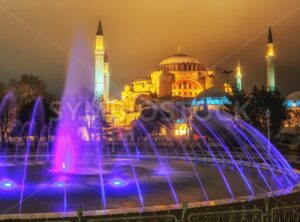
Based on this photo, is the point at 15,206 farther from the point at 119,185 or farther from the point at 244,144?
the point at 244,144

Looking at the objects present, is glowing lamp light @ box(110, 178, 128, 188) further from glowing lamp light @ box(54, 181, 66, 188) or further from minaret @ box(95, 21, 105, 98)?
minaret @ box(95, 21, 105, 98)

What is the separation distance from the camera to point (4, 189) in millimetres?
12695

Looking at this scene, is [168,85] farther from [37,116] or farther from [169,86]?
[37,116]

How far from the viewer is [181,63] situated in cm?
9862

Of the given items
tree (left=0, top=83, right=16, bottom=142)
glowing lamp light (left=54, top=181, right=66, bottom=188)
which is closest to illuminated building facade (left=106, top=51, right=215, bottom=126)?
tree (left=0, top=83, right=16, bottom=142)

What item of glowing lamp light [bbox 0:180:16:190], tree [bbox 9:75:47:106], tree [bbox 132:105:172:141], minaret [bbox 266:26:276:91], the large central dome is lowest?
glowing lamp light [bbox 0:180:16:190]

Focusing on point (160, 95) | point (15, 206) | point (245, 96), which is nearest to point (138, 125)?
point (245, 96)

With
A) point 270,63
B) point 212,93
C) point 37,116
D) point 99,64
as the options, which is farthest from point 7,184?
point 212,93

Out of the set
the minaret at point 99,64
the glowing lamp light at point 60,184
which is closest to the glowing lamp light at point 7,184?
the glowing lamp light at point 60,184

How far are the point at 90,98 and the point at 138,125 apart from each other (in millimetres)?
7497

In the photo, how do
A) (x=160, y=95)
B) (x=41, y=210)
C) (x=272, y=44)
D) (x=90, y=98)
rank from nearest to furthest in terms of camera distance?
(x=41, y=210) → (x=90, y=98) → (x=272, y=44) → (x=160, y=95)

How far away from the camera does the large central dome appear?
320 feet

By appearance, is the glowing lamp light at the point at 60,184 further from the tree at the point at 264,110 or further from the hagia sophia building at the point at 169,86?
the hagia sophia building at the point at 169,86

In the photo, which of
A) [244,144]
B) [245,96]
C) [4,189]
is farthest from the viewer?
[245,96]
